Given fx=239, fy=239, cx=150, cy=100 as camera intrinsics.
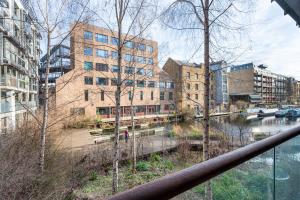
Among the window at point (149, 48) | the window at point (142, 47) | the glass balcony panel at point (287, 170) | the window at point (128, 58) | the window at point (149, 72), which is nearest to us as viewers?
the glass balcony panel at point (287, 170)

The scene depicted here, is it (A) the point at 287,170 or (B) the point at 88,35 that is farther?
(B) the point at 88,35

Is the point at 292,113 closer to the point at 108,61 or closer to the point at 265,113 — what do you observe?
the point at 265,113

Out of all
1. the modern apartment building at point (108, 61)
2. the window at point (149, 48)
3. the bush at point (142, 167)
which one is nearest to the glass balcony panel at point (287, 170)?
the modern apartment building at point (108, 61)

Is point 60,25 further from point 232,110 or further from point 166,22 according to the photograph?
point 232,110

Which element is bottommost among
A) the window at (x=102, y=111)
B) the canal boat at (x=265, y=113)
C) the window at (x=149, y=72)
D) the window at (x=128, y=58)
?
the canal boat at (x=265, y=113)

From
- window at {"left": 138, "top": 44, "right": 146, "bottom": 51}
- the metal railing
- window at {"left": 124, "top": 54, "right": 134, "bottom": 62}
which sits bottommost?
the metal railing

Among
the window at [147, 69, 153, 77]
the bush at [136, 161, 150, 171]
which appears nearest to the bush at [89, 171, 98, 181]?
the bush at [136, 161, 150, 171]

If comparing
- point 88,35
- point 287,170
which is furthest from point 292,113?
point 287,170

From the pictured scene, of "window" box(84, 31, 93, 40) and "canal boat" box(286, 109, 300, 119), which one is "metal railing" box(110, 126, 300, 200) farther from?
"canal boat" box(286, 109, 300, 119)

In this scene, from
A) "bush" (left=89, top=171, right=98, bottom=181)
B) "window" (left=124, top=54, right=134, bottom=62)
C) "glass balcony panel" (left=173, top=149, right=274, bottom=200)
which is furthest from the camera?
"window" (left=124, top=54, right=134, bottom=62)

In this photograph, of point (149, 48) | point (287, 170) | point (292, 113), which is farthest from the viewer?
point (292, 113)

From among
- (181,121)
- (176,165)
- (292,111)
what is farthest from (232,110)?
(176,165)

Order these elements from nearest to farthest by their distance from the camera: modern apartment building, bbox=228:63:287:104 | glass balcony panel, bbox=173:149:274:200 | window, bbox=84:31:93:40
→ glass balcony panel, bbox=173:149:274:200 → window, bbox=84:31:93:40 → modern apartment building, bbox=228:63:287:104

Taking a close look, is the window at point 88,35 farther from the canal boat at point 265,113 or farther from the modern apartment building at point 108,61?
the canal boat at point 265,113
